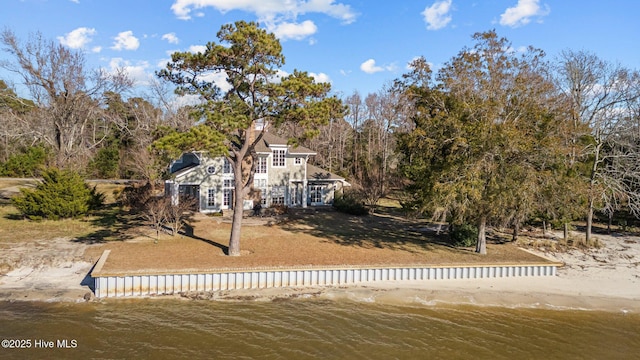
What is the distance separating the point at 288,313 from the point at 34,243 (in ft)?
45.4

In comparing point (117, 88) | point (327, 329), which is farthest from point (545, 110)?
point (117, 88)

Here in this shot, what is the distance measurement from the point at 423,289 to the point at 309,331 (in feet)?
18.5

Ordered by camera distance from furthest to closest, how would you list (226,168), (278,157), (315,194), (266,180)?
(315,194) < (278,157) < (266,180) < (226,168)

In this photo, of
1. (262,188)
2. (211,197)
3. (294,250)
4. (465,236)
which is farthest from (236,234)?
(262,188)

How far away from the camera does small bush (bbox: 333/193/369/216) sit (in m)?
29.6

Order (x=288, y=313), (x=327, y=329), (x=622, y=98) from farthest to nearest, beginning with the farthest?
(x=622, y=98) < (x=288, y=313) < (x=327, y=329)

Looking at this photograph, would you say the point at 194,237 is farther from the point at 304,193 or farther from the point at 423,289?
the point at 304,193

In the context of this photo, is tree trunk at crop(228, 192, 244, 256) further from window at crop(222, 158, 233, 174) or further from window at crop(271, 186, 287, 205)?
window at crop(271, 186, 287, 205)

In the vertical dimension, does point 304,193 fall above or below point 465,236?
above

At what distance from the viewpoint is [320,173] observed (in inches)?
1283

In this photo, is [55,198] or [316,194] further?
[316,194]

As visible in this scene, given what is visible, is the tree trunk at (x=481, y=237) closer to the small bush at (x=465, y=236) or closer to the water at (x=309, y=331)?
the small bush at (x=465, y=236)

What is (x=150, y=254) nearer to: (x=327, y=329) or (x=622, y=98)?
(x=327, y=329)

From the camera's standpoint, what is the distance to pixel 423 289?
15867 millimetres
